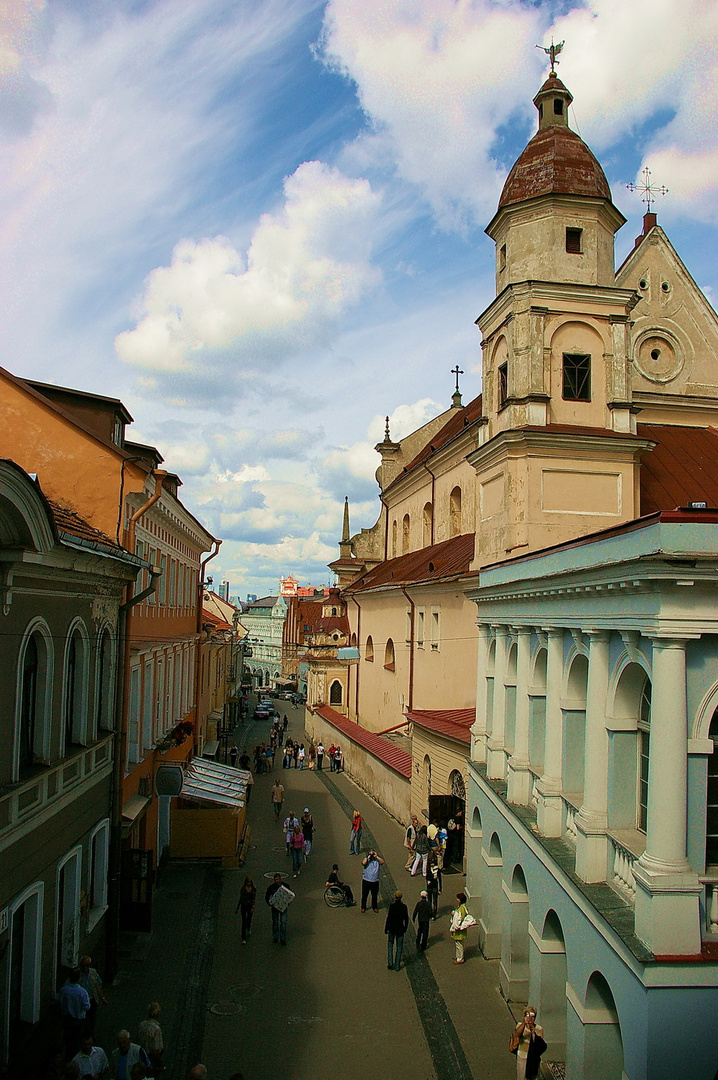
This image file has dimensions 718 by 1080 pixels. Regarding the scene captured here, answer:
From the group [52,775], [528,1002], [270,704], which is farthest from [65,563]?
[270,704]

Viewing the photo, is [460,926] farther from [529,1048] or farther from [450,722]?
[450,722]

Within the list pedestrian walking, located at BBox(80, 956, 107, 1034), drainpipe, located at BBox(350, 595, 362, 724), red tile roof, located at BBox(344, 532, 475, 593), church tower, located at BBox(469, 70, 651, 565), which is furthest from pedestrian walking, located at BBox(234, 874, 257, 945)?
drainpipe, located at BBox(350, 595, 362, 724)

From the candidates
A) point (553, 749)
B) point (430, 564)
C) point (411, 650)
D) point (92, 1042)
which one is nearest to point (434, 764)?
point (430, 564)

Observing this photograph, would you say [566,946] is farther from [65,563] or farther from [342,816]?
[342,816]

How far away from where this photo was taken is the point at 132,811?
15195 millimetres

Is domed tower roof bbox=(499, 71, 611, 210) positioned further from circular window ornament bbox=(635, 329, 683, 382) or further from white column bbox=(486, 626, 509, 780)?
white column bbox=(486, 626, 509, 780)

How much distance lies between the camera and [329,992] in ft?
44.2

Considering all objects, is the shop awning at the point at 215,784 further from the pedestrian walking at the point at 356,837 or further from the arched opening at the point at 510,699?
the arched opening at the point at 510,699

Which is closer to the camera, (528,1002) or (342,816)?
(528,1002)

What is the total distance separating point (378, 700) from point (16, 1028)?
97.3 ft

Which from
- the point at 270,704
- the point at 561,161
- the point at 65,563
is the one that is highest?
the point at 561,161

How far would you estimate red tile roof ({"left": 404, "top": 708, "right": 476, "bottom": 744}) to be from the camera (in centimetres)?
2008

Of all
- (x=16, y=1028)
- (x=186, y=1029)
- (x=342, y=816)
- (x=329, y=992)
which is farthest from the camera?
(x=342, y=816)

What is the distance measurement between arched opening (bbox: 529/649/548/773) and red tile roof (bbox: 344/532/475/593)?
9752mm
